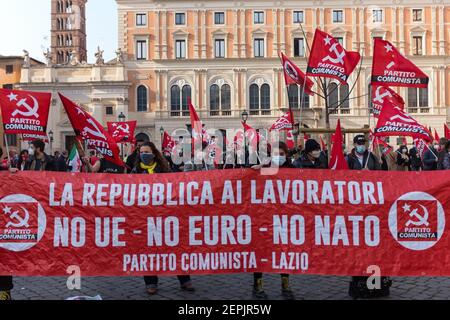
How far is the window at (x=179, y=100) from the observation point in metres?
53.1

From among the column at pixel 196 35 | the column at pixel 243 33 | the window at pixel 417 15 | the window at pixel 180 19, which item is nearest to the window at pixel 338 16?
the window at pixel 417 15

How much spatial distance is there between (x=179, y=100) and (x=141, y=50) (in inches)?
271

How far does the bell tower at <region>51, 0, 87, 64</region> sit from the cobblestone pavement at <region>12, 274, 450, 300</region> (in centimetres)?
9314

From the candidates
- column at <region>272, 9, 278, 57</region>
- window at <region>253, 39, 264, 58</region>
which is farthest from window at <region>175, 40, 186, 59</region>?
column at <region>272, 9, 278, 57</region>

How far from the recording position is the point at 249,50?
5384 cm

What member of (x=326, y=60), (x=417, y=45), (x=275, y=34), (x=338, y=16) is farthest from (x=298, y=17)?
(x=326, y=60)

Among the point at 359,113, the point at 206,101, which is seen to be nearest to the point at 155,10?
the point at 206,101

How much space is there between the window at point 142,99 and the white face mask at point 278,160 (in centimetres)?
4804

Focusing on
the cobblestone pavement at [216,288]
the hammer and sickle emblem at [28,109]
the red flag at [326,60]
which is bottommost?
the cobblestone pavement at [216,288]

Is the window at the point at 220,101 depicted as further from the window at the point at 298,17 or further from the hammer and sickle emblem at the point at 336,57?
the hammer and sickle emblem at the point at 336,57

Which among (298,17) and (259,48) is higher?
(298,17)

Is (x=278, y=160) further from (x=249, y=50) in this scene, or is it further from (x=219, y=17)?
(x=219, y=17)
